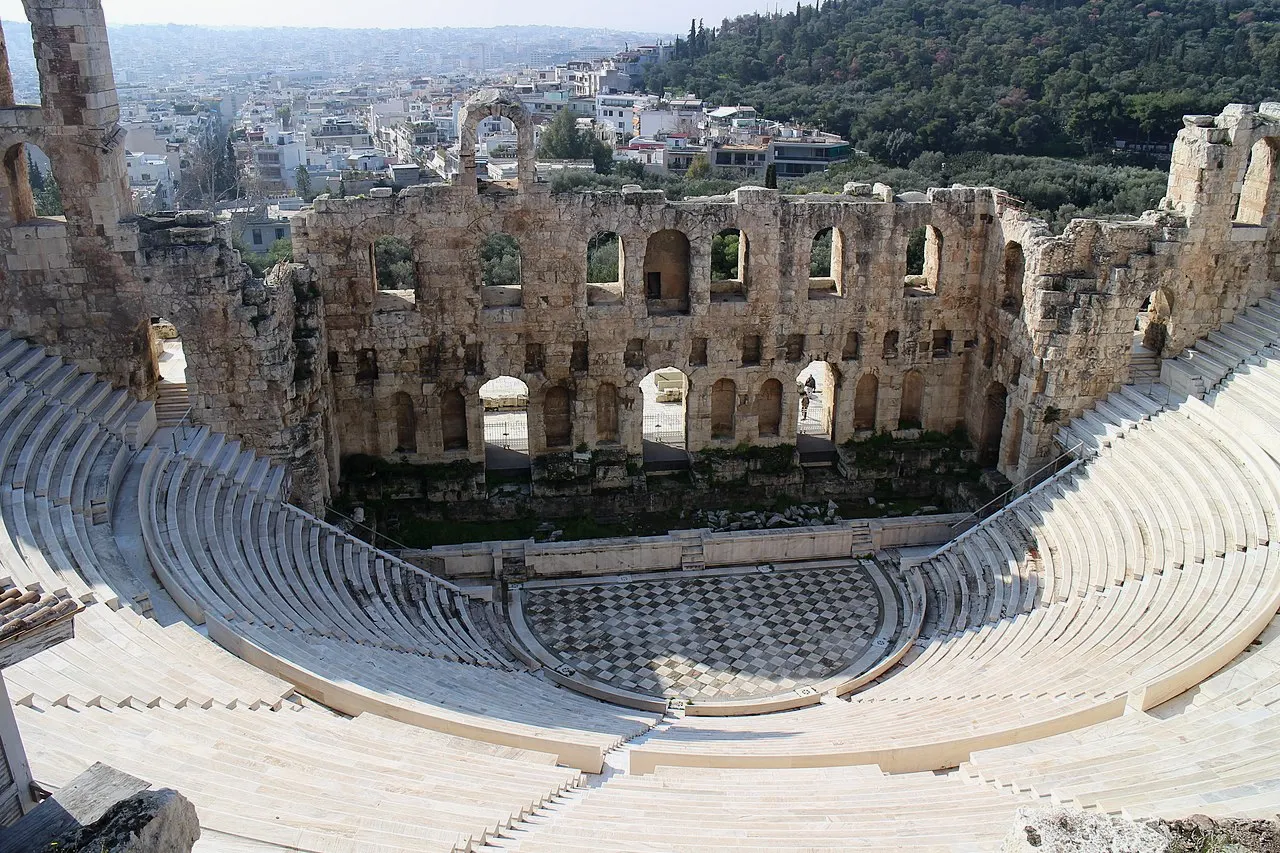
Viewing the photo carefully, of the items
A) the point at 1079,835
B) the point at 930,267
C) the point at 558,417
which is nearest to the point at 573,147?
the point at 930,267

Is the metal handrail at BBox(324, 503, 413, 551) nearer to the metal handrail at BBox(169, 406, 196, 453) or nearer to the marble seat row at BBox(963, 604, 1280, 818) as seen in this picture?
the metal handrail at BBox(169, 406, 196, 453)

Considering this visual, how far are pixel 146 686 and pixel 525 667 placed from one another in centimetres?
887

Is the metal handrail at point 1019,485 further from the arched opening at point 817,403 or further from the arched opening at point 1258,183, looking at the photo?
the arched opening at point 1258,183

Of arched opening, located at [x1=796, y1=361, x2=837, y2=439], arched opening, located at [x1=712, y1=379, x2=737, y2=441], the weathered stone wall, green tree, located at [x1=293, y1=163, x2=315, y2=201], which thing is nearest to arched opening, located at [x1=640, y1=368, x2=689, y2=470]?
arched opening, located at [x1=712, y1=379, x2=737, y2=441]

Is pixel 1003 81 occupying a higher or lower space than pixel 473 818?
higher

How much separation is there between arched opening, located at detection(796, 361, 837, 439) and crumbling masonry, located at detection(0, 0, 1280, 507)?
0.58m

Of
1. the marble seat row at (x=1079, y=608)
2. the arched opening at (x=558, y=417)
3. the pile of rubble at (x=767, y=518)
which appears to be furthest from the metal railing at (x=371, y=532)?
the marble seat row at (x=1079, y=608)

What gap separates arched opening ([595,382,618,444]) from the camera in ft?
87.3

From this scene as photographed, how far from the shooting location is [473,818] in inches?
454

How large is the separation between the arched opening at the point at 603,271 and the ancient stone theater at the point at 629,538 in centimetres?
25

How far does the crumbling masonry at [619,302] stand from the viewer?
21.7 m

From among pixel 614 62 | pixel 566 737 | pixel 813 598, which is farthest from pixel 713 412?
pixel 614 62

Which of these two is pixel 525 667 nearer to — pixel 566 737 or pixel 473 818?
pixel 566 737

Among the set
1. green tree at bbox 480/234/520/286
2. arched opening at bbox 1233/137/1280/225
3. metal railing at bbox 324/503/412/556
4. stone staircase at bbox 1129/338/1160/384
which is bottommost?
metal railing at bbox 324/503/412/556
